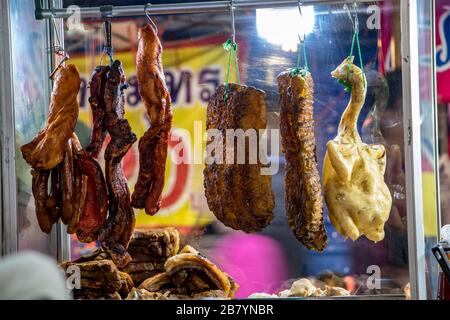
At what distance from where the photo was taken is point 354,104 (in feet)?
11.0

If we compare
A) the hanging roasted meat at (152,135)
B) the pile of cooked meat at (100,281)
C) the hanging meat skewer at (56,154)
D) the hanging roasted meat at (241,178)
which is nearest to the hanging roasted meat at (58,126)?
the hanging meat skewer at (56,154)

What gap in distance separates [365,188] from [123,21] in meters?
1.41

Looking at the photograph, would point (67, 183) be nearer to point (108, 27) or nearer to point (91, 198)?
point (91, 198)

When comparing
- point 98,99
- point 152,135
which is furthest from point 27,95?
point 152,135

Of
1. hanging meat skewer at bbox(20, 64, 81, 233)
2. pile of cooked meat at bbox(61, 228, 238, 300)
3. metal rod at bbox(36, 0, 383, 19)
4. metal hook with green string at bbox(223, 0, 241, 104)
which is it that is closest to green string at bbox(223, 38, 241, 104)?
metal hook with green string at bbox(223, 0, 241, 104)

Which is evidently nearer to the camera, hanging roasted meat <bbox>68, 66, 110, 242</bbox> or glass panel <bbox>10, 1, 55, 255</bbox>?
hanging roasted meat <bbox>68, 66, 110, 242</bbox>

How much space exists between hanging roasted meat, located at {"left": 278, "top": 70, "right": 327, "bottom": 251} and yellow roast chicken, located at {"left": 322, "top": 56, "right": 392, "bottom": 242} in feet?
0.28

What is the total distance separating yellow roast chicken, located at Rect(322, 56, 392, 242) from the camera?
3.25 meters

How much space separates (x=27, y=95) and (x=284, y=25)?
1252 mm

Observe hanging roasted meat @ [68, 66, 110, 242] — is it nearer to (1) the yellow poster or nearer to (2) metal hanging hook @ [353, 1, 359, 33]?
(1) the yellow poster

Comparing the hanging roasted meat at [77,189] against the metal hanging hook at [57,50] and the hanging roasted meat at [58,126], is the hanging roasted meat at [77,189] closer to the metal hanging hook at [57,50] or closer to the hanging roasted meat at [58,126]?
the hanging roasted meat at [58,126]

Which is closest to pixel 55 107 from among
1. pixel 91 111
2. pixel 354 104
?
pixel 91 111

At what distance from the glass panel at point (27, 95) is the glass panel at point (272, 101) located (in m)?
0.17

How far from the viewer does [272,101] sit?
11.9 ft
